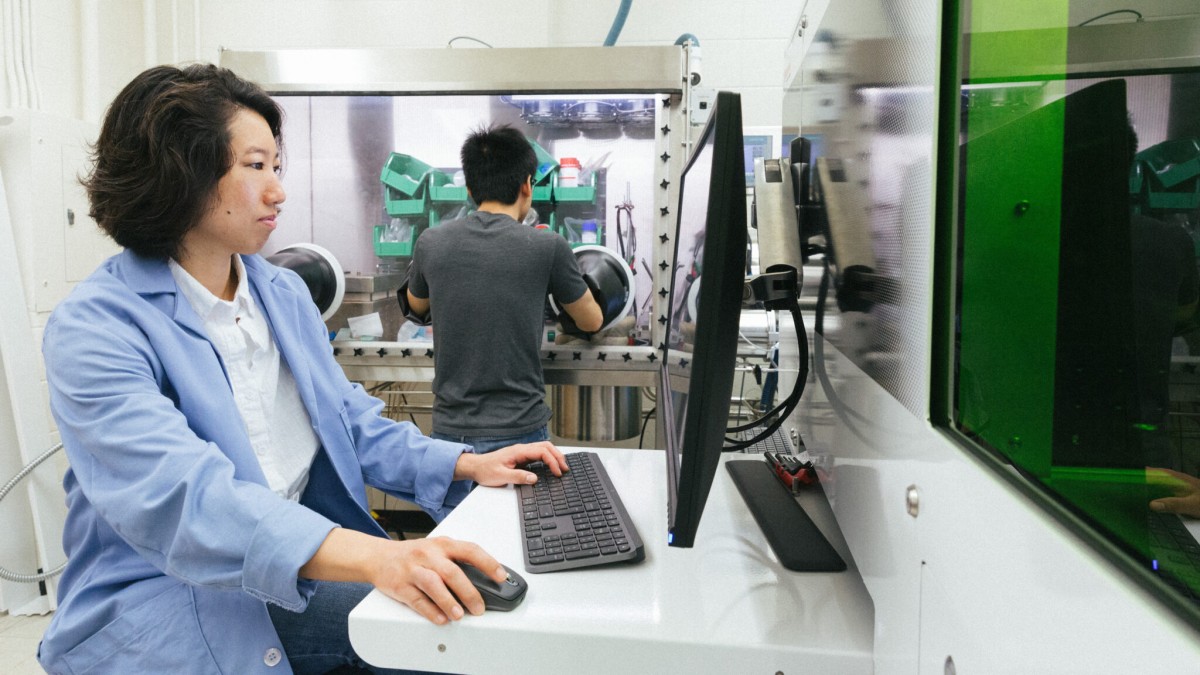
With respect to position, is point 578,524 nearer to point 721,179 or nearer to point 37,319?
point 721,179

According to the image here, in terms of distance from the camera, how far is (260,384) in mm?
1106

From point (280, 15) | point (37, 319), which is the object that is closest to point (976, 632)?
point (37, 319)

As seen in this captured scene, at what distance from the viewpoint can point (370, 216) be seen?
2.58 meters

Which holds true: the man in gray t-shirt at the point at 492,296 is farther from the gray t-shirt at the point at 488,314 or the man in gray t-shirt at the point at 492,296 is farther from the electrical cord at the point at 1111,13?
the electrical cord at the point at 1111,13

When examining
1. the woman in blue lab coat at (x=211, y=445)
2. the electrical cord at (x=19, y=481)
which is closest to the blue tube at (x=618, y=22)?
the woman in blue lab coat at (x=211, y=445)

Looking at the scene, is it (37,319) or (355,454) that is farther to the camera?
→ (37,319)

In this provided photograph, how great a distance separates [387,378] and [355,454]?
44.6 inches

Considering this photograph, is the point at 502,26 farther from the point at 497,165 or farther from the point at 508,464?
the point at 508,464

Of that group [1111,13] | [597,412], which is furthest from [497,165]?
[1111,13]

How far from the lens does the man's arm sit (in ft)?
6.72

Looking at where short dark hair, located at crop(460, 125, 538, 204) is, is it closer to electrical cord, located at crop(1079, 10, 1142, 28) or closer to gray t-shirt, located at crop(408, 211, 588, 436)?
gray t-shirt, located at crop(408, 211, 588, 436)

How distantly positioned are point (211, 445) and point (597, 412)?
161 cm

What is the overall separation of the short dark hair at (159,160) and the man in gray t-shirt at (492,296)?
860 mm

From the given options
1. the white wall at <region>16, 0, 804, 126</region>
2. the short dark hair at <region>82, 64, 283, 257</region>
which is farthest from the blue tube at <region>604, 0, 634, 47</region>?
the short dark hair at <region>82, 64, 283, 257</region>
